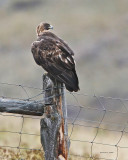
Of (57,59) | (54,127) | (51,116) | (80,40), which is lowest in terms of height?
(54,127)

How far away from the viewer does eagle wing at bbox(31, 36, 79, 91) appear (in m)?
8.20

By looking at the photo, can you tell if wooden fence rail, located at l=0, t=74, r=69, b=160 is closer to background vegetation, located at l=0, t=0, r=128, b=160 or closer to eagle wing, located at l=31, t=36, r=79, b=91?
eagle wing, located at l=31, t=36, r=79, b=91

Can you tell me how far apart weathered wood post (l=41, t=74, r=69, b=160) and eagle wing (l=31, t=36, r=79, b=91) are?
0.45 m

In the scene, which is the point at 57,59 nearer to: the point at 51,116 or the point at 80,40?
the point at 51,116

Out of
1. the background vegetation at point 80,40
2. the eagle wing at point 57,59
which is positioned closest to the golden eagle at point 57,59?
the eagle wing at point 57,59

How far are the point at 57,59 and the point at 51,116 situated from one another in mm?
1205

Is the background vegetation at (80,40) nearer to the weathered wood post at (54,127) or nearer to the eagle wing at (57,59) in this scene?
the eagle wing at (57,59)

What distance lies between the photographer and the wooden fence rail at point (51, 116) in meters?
7.60

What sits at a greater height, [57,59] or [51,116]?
[57,59]

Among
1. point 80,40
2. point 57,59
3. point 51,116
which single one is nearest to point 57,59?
point 57,59

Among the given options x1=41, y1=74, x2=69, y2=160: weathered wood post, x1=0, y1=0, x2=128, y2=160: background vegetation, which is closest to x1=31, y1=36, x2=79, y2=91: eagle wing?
x1=41, y1=74, x2=69, y2=160: weathered wood post

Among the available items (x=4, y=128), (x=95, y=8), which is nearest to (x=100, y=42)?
(x=95, y=8)

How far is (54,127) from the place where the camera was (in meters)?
7.60

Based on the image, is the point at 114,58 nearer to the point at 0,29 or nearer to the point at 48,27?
the point at 0,29
